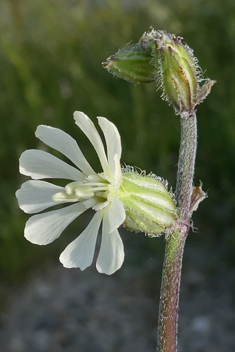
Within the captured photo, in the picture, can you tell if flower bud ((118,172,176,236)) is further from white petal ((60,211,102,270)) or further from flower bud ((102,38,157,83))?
flower bud ((102,38,157,83))

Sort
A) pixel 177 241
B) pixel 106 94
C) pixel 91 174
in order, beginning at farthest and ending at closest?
pixel 106 94 → pixel 91 174 → pixel 177 241

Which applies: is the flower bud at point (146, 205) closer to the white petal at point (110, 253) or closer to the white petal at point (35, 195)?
the white petal at point (110, 253)

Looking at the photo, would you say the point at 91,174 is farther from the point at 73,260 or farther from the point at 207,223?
the point at 207,223

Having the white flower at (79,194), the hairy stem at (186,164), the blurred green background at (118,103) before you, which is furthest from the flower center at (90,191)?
the blurred green background at (118,103)

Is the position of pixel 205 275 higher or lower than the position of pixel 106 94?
lower

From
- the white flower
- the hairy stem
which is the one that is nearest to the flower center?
the white flower

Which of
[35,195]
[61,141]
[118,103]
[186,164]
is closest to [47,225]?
[35,195]

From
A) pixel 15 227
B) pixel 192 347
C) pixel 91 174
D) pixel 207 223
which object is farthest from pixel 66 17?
pixel 91 174
